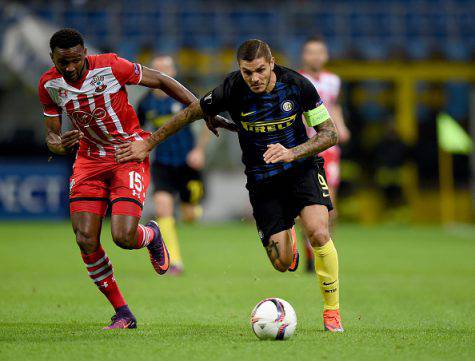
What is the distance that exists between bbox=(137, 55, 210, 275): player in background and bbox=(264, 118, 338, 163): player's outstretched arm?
460cm

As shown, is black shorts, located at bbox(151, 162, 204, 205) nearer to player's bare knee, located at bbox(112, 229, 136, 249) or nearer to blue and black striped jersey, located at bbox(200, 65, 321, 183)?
player's bare knee, located at bbox(112, 229, 136, 249)

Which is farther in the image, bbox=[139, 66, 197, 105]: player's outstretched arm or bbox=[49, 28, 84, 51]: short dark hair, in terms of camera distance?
bbox=[139, 66, 197, 105]: player's outstretched arm

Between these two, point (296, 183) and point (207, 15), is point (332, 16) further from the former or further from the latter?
point (296, 183)

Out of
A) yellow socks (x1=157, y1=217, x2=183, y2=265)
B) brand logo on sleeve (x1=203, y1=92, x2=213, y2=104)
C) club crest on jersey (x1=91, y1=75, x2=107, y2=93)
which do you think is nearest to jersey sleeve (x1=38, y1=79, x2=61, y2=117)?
club crest on jersey (x1=91, y1=75, x2=107, y2=93)

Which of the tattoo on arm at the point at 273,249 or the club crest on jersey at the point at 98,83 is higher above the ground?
the club crest on jersey at the point at 98,83

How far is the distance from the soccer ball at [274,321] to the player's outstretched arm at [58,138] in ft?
5.81

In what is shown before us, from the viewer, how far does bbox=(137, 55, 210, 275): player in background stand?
11.3m

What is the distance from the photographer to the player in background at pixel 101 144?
693cm

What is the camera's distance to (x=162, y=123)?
1140cm

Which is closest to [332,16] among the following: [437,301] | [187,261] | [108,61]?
[187,261]

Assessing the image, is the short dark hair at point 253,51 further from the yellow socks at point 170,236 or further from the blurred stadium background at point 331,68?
the blurred stadium background at point 331,68

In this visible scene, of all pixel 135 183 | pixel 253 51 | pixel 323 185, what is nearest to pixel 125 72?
pixel 135 183

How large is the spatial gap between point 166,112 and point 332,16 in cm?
1306

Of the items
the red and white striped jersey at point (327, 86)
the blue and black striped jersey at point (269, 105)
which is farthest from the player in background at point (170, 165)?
the blue and black striped jersey at point (269, 105)
